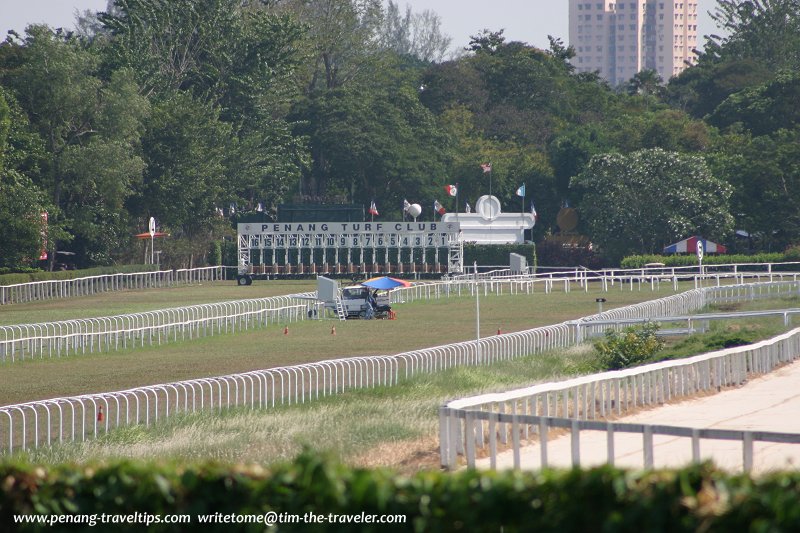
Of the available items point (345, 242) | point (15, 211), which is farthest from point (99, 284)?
point (345, 242)

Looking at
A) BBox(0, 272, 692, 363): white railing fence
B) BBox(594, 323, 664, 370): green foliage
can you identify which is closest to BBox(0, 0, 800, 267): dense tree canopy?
BBox(0, 272, 692, 363): white railing fence

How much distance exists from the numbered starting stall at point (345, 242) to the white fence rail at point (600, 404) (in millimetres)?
40449

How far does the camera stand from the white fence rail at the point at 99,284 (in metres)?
48.1

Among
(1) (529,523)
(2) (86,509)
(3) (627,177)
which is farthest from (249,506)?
(3) (627,177)

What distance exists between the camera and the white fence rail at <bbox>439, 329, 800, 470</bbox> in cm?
1138

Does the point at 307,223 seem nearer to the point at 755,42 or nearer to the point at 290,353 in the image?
the point at 290,353

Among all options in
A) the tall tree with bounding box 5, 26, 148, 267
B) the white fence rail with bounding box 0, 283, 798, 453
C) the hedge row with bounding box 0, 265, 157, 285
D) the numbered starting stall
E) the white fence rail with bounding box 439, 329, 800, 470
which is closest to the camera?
the white fence rail with bounding box 439, 329, 800, 470

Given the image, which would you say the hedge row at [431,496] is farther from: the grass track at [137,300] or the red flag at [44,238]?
the red flag at [44,238]

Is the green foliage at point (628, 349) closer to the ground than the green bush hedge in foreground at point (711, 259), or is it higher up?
closer to the ground

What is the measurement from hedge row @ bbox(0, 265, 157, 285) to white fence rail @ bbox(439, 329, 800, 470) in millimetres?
32466

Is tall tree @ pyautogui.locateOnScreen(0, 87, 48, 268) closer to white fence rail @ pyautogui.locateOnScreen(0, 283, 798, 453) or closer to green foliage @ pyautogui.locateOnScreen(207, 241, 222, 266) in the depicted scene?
green foliage @ pyautogui.locateOnScreen(207, 241, 222, 266)

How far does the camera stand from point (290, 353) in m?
29.4

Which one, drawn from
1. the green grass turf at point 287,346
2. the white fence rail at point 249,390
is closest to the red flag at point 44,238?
the green grass turf at point 287,346

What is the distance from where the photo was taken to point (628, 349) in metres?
24.4
